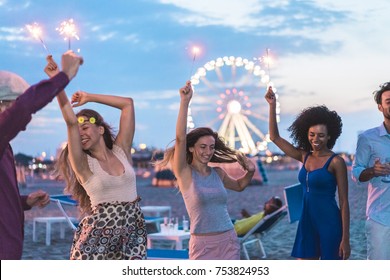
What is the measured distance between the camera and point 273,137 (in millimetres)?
4391

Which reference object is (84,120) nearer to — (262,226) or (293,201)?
(293,201)

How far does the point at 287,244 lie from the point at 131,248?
21.2 ft

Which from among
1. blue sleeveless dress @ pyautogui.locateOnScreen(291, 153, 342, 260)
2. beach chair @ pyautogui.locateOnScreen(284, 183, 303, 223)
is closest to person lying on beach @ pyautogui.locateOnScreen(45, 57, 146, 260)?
blue sleeveless dress @ pyautogui.locateOnScreen(291, 153, 342, 260)

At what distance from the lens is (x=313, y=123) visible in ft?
13.7

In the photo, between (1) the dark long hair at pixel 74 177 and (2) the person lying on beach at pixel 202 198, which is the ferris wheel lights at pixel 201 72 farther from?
(1) the dark long hair at pixel 74 177

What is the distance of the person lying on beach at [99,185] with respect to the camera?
3168 mm

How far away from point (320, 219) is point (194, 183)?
76 cm

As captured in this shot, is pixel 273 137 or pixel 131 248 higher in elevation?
pixel 273 137

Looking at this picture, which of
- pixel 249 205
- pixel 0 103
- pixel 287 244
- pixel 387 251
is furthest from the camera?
pixel 249 205

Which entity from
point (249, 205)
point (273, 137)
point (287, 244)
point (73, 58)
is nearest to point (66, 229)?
point (287, 244)

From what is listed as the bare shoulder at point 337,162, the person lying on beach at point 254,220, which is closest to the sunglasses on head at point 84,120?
the bare shoulder at point 337,162

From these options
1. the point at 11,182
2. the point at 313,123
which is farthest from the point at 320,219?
the point at 11,182
